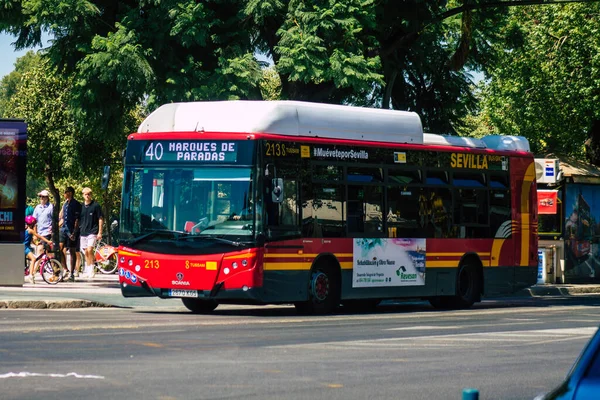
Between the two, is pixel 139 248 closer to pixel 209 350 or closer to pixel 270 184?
pixel 270 184

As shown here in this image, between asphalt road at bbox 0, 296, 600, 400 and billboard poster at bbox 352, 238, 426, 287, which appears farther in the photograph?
Answer: billboard poster at bbox 352, 238, 426, 287

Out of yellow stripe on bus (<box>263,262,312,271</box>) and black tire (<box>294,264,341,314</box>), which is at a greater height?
yellow stripe on bus (<box>263,262,312,271</box>)

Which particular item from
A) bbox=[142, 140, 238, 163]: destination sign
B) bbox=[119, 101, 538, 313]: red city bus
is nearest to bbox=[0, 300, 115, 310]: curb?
bbox=[119, 101, 538, 313]: red city bus

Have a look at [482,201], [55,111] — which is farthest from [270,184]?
[55,111]

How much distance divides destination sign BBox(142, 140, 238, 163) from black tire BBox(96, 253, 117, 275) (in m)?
14.6

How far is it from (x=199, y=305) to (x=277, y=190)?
2971mm

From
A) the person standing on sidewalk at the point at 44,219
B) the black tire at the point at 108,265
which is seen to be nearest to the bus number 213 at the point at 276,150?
the person standing on sidewalk at the point at 44,219

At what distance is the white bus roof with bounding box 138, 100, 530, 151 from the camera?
62.2ft

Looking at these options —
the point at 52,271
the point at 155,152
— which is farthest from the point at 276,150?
the point at 52,271

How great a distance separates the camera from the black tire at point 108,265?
1326 inches

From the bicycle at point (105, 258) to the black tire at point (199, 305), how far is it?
12.8m

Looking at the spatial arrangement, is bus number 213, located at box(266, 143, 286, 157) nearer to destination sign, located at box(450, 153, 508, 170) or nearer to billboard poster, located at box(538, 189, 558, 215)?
destination sign, located at box(450, 153, 508, 170)

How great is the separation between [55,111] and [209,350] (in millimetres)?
40273

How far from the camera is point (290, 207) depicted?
749 inches
